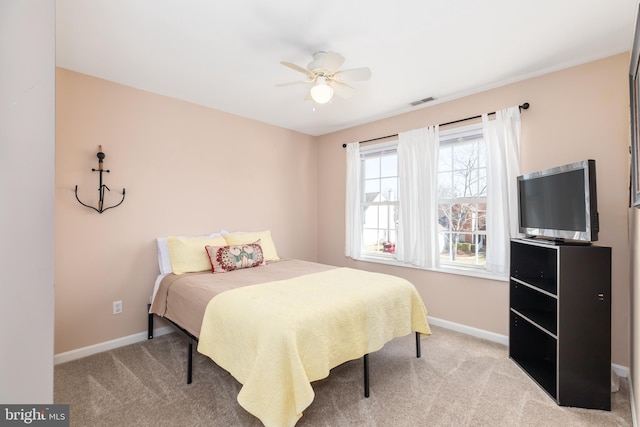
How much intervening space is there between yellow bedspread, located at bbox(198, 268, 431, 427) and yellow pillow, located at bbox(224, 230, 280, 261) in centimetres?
106

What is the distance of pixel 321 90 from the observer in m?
2.19

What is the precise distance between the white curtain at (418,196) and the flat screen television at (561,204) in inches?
36.2

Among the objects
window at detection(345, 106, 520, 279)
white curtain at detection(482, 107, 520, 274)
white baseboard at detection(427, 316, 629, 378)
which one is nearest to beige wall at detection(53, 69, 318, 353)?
window at detection(345, 106, 520, 279)

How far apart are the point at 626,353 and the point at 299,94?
3585mm

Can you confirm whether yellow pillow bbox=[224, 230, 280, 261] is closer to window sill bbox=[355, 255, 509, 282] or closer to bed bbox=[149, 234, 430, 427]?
bed bbox=[149, 234, 430, 427]

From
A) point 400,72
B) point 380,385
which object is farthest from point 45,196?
point 400,72

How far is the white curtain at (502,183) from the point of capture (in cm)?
271

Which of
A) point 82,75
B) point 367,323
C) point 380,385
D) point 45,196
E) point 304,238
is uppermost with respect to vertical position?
point 82,75

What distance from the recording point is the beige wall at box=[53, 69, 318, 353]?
8.21 ft

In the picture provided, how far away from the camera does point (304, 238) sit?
14.7 feet

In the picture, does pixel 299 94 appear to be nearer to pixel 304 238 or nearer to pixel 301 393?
pixel 304 238

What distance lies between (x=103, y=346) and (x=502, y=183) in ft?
13.2

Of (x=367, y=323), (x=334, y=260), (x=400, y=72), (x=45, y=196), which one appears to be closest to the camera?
(x=45, y=196)

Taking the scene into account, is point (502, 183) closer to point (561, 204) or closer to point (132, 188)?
point (561, 204)
